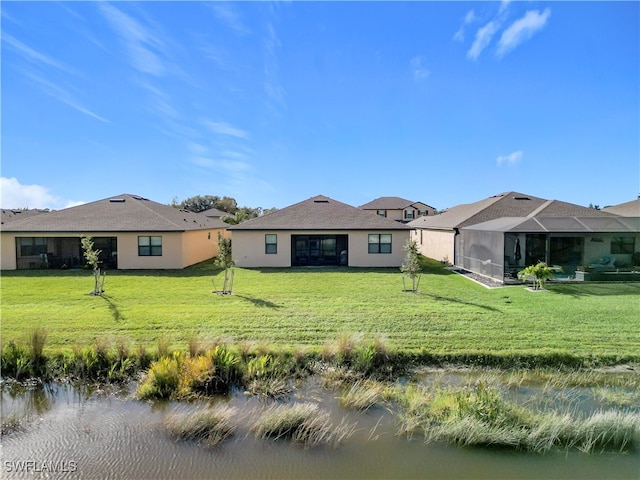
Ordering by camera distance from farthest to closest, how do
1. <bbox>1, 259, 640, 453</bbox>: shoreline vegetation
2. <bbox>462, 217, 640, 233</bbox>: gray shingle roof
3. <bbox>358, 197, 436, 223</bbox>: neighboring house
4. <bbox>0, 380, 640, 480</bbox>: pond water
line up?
<bbox>358, 197, 436, 223</bbox>: neighboring house < <bbox>462, 217, 640, 233</bbox>: gray shingle roof < <bbox>1, 259, 640, 453</bbox>: shoreline vegetation < <bbox>0, 380, 640, 480</bbox>: pond water

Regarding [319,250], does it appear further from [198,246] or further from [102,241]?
[102,241]

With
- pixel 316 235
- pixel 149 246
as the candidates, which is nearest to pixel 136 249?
pixel 149 246

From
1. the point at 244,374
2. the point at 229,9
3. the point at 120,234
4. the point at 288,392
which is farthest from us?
the point at 120,234

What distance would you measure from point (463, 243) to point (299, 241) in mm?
10278

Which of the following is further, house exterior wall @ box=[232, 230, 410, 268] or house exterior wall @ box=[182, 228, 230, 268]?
house exterior wall @ box=[232, 230, 410, 268]

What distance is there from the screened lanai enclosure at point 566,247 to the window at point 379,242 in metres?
5.73

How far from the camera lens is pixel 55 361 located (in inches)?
329

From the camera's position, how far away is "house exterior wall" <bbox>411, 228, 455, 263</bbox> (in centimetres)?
2471

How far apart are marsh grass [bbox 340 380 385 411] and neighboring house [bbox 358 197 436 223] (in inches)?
2192

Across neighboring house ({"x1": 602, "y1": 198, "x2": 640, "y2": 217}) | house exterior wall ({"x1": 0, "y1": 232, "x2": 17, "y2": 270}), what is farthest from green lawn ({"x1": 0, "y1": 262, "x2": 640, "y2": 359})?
neighboring house ({"x1": 602, "y1": 198, "x2": 640, "y2": 217})

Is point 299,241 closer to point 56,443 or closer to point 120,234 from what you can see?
point 120,234

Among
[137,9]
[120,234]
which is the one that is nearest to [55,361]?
[137,9]

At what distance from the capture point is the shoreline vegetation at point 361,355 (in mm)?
6043

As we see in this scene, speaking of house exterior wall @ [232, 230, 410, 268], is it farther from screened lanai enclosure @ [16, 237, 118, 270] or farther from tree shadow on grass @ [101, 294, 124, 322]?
tree shadow on grass @ [101, 294, 124, 322]
